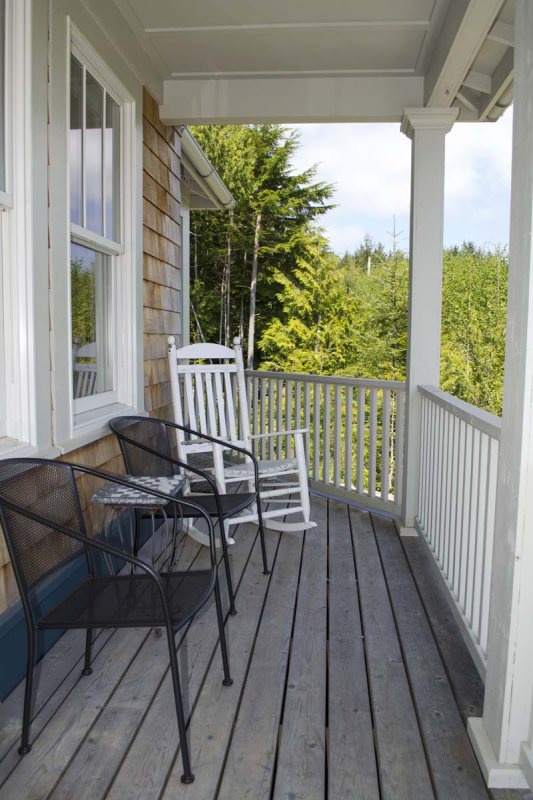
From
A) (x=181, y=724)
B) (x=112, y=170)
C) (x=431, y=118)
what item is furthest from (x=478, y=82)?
(x=181, y=724)

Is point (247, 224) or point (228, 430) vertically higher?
point (247, 224)

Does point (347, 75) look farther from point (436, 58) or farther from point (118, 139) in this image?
point (118, 139)

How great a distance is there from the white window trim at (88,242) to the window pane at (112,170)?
4 cm

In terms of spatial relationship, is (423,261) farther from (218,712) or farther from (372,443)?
(218,712)

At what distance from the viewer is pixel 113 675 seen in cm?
227

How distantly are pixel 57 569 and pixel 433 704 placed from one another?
1.23m

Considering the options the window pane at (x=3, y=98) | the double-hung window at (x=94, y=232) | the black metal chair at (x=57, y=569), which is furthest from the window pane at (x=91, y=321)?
the black metal chair at (x=57, y=569)

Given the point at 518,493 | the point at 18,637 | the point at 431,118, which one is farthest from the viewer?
the point at 431,118

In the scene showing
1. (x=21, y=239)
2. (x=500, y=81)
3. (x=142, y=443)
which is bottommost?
(x=142, y=443)

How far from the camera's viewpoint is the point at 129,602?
1.90 m

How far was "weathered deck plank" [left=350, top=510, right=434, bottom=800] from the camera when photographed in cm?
173

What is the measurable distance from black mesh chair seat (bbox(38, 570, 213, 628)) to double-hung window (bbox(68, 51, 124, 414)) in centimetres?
115

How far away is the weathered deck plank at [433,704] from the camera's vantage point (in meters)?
1.74

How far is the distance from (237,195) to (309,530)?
11.9m
